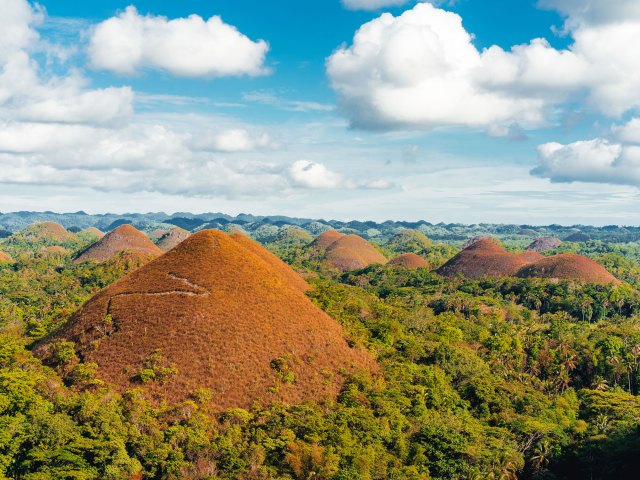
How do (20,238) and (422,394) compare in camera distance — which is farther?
(20,238)

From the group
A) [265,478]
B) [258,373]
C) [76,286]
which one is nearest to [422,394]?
[258,373]

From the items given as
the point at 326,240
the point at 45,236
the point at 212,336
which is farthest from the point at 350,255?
the point at 45,236

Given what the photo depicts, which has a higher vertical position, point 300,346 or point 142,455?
point 300,346

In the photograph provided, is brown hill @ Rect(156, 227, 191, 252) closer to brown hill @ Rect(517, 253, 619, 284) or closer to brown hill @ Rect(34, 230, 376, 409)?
brown hill @ Rect(517, 253, 619, 284)

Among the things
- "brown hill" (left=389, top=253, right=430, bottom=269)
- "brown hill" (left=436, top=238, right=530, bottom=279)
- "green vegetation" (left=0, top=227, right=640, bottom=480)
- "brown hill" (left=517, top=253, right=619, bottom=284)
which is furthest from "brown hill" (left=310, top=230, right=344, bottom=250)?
"green vegetation" (left=0, top=227, right=640, bottom=480)

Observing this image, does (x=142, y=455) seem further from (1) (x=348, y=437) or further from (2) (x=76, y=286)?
(2) (x=76, y=286)

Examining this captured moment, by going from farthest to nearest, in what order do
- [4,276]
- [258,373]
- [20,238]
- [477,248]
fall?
1. [20,238]
2. [477,248]
3. [4,276]
4. [258,373]

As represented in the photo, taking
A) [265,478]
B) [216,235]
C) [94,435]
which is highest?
[216,235]
